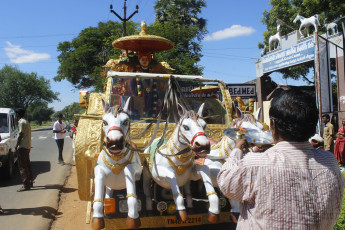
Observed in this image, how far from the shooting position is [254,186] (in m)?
1.70

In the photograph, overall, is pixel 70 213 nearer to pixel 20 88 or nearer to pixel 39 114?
pixel 20 88

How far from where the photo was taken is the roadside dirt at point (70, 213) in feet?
16.7

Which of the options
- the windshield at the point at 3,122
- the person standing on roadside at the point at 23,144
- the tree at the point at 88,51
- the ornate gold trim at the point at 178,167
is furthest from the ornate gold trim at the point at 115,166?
the tree at the point at 88,51

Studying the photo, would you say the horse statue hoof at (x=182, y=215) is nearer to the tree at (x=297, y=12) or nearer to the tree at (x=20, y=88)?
the tree at (x=297, y=12)

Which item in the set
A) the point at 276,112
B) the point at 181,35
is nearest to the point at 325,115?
the point at 181,35

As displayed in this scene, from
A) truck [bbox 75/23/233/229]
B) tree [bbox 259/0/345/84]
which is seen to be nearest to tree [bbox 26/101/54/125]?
tree [bbox 259/0/345/84]

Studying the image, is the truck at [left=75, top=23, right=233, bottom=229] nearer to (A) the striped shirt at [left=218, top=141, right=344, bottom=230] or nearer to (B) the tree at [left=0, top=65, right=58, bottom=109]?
(A) the striped shirt at [left=218, top=141, right=344, bottom=230]

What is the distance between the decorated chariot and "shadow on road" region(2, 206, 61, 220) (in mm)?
1356

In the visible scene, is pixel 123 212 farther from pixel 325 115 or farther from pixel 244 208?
pixel 325 115

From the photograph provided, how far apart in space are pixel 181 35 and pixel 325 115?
313 inches

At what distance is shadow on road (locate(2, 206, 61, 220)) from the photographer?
18.5 feet

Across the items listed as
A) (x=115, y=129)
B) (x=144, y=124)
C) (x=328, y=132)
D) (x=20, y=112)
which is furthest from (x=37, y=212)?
(x=328, y=132)

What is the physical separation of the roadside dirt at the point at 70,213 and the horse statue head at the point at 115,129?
2093 millimetres

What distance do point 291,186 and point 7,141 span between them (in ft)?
27.2
